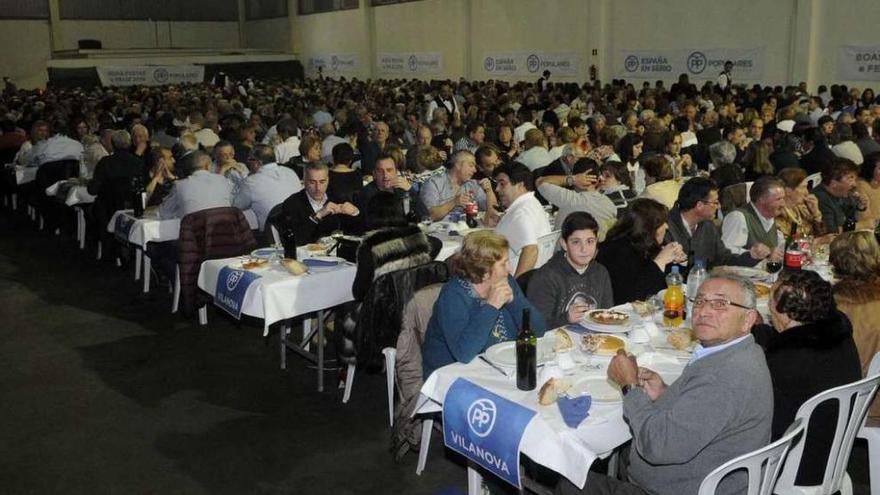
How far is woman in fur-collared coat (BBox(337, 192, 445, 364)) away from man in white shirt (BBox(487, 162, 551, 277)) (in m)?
0.52

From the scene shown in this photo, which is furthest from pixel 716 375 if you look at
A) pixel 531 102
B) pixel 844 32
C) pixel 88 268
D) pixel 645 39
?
pixel 645 39

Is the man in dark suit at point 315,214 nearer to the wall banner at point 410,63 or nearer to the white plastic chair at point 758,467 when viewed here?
the white plastic chair at point 758,467

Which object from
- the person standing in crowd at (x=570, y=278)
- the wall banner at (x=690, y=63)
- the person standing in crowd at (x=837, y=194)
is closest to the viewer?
the person standing in crowd at (x=570, y=278)

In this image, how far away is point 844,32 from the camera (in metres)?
13.7

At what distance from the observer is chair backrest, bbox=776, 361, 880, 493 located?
2.65 metres

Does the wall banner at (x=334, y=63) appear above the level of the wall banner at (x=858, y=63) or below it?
above

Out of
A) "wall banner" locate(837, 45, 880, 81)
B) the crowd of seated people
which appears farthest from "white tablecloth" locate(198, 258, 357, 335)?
"wall banner" locate(837, 45, 880, 81)

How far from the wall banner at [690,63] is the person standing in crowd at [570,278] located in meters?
12.5

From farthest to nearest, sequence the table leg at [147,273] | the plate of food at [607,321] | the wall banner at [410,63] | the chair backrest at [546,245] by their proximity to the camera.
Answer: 1. the wall banner at [410,63]
2. the table leg at [147,273]
3. the chair backrest at [546,245]
4. the plate of food at [607,321]

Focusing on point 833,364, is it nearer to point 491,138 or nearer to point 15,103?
point 491,138

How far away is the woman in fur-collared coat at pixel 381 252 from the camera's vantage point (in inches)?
167

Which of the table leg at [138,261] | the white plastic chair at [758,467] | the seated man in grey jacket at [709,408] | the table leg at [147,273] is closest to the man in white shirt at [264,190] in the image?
the table leg at [147,273]

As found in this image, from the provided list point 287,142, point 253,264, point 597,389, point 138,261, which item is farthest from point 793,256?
point 287,142

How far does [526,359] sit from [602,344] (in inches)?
20.7
